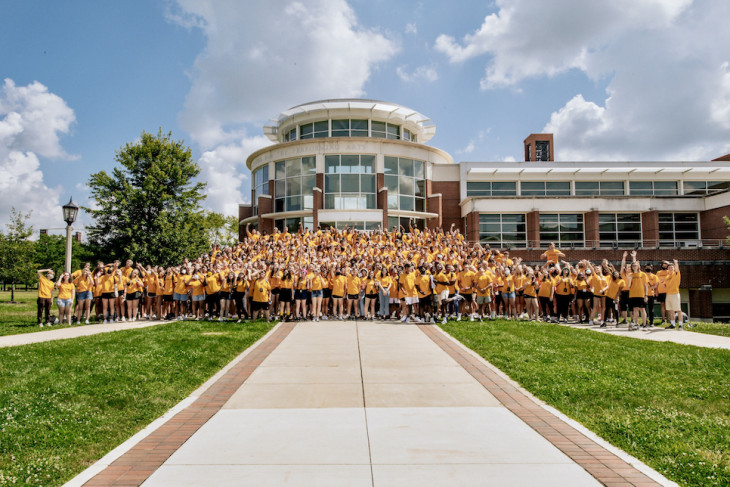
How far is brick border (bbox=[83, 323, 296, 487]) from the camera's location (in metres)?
3.81

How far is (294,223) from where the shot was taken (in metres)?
34.2

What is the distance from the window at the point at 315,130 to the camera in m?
36.5

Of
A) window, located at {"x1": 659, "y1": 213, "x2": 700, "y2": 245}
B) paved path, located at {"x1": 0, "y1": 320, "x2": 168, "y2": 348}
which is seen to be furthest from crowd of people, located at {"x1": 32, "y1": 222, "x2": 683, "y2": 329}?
window, located at {"x1": 659, "y1": 213, "x2": 700, "y2": 245}

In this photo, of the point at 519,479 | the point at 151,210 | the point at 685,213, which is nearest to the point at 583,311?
the point at 519,479

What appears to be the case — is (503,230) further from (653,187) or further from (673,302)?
(673,302)

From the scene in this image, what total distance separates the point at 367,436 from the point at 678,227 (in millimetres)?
38607

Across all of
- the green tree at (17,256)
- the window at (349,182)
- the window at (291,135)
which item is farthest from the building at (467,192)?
the green tree at (17,256)

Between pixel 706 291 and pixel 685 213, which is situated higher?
pixel 685 213

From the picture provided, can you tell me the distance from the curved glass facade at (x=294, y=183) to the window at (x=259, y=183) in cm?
139

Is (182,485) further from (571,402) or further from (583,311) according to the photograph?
(583,311)

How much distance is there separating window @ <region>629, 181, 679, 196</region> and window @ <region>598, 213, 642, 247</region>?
4.35 metres

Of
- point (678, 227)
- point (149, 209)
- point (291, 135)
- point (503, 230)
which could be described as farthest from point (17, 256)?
point (678, 227)

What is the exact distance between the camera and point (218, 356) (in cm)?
859

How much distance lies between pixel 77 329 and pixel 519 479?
43.1ft
